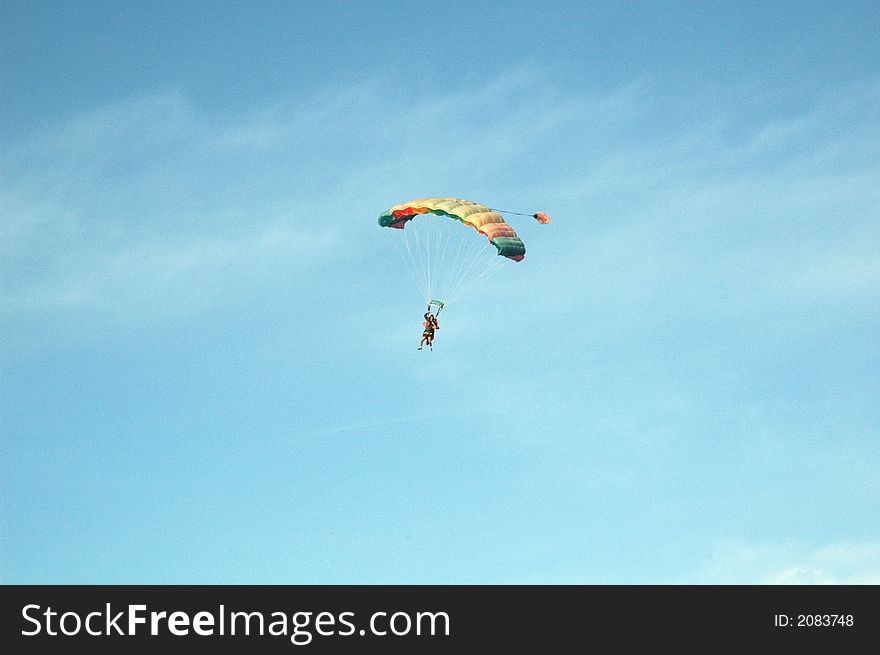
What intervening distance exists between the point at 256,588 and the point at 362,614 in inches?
125

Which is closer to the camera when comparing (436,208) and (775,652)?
(775,652)

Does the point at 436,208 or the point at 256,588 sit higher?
the point at 436,208

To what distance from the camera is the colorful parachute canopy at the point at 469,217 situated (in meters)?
69.4

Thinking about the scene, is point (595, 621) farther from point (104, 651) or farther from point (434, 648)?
point (104, 651)

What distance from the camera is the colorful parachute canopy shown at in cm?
6938

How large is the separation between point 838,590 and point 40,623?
23.6 meters

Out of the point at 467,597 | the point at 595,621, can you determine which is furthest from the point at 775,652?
the point at 467,597

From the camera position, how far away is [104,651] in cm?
4772

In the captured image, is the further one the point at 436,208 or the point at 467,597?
the point at 436,208

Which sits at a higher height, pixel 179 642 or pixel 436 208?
pixel 436 208

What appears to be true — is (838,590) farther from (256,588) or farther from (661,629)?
(256,588)

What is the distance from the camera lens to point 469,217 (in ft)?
230

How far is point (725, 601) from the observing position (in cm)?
4922

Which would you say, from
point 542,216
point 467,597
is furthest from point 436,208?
point 467,597
